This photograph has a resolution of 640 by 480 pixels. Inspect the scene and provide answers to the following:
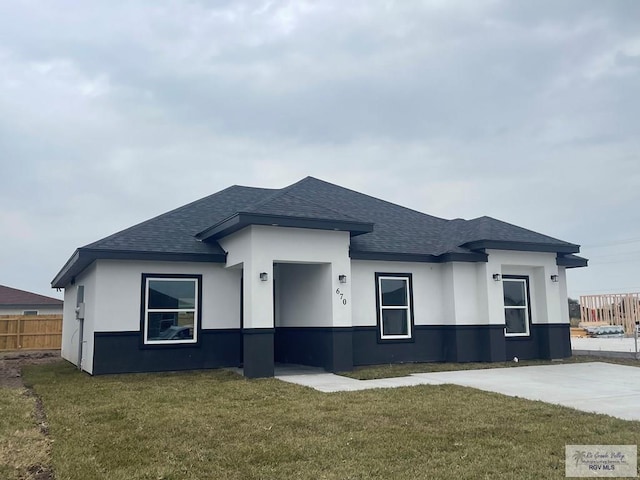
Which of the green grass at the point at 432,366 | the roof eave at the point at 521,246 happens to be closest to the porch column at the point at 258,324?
the green grass at the point at 432,366

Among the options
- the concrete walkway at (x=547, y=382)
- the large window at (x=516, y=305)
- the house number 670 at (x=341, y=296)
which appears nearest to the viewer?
the concrete walkway at (x=547, y=382)

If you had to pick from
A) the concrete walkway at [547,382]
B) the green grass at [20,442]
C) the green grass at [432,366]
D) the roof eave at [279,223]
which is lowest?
the green grass at [20,442]

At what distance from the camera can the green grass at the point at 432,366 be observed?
36.4 feet

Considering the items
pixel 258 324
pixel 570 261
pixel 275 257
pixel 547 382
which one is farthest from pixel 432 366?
pixel 570 261

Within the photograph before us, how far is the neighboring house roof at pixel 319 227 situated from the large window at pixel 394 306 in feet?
1.98

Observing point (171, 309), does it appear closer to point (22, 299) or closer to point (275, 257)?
point (275, 257)

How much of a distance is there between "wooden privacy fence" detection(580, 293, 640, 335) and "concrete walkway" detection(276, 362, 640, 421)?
55.8ft

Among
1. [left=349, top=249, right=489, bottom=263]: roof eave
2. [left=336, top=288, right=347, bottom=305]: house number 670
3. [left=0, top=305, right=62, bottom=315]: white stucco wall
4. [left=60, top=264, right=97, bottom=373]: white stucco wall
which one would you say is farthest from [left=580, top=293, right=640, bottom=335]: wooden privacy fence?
[left=0, top=305, right=62, bottom=315]: white stucco wall

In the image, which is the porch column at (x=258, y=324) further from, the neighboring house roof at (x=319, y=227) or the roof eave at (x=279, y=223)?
the neighboring house roof at (x=319, y=227)

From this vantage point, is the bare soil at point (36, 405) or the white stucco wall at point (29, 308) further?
the white stucco wall at point (29, 308)

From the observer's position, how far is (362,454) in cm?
508

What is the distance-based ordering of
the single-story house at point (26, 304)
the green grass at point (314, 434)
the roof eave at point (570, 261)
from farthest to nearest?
the single-story house at point (26, 304), the roof eave at point (570, 261), the green grass at point (314, 434)

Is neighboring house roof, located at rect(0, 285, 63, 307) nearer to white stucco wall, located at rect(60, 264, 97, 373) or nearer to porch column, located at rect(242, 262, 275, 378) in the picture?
white stucco wall, located at rect(60, 264, 97, 373)

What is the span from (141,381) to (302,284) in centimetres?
436
